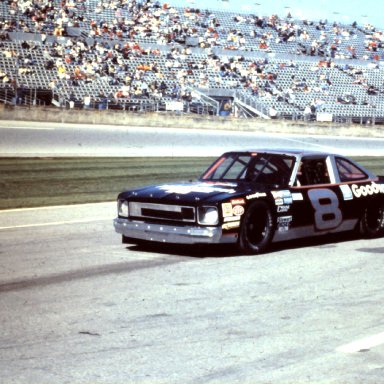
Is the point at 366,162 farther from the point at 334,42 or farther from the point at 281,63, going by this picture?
the point at 334,42

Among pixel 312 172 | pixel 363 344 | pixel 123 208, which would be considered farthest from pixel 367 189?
pixel 363 344

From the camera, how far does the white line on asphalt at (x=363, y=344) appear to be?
510cm

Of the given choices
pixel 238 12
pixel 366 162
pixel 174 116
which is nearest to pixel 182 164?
pixel 366 162

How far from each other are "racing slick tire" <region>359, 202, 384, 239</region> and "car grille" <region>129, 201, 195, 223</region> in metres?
2.79

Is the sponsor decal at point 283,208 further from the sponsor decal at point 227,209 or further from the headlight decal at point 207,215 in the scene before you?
the headlight decal at point 207,215

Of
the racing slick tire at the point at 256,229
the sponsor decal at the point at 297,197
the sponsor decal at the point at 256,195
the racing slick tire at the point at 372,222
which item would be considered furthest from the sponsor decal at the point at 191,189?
the racing slick tire at the point at 372,222

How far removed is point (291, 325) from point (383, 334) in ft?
2.05

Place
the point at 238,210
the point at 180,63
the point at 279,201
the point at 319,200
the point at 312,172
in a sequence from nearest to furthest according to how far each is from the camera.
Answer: the point at 238,210 → the point at 279,201 → the point at 319,200 → the point at 312,172 → the point at 180,63

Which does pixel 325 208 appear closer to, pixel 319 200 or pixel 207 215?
pixel 319 200

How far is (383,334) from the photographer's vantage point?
218 inches

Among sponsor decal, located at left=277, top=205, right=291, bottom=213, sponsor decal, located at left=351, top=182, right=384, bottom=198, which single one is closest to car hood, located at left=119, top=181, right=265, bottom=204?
sponsor decal, located at left=277, top=205, right=291, bottom=213

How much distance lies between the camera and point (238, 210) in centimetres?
879

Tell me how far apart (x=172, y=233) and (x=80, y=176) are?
1066 cm

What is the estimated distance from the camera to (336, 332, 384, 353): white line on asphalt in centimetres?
510
